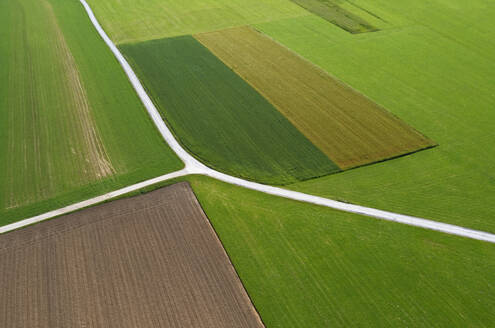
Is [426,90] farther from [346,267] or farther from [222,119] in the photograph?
[346,267]

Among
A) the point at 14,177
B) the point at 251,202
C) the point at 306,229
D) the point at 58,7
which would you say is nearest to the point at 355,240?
the point at 306,229

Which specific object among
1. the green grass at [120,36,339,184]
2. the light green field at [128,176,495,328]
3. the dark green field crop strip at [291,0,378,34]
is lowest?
the light green field at [128,176,495,328]

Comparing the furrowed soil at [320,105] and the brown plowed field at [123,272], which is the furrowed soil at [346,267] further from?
the furrowed soil at [320,105]

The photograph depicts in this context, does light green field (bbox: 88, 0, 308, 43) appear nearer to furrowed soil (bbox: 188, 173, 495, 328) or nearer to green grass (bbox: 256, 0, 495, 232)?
green grass (bbox: 256, 0, 495, 232)

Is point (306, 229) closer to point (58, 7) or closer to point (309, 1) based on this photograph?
point (309, 1)

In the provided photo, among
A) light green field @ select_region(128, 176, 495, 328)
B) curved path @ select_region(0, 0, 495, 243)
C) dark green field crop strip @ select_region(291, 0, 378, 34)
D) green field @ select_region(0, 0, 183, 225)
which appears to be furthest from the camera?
dark green field crop strip @ select_region(291, 0, 378, 34)

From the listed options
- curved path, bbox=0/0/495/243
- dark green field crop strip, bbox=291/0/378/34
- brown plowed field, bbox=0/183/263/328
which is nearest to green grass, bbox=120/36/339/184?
curved path, bbox=0/0/495/243
